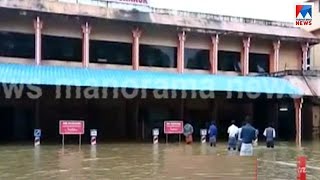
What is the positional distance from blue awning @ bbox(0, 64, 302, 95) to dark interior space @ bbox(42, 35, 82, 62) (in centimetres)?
209

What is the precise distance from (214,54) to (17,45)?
1400 centimetres

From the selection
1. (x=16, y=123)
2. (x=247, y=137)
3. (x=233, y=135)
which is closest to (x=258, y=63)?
(x=233, y=135)

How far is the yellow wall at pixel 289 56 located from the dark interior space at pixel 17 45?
19.7m

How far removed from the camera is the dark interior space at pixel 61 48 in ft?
115

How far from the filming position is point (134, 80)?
32.2m

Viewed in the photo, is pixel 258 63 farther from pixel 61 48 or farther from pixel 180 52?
pixel 61 48

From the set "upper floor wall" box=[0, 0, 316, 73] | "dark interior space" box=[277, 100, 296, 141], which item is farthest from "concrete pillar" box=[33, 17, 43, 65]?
"dark interior space" box=[277, 100, 296, 141]

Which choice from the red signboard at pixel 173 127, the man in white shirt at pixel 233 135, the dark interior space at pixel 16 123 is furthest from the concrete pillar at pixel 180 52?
the man in white shirt at pixel 233 135

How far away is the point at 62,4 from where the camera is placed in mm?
34531

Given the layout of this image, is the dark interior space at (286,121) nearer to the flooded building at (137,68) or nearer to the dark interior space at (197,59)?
the flooded building at (137,68)

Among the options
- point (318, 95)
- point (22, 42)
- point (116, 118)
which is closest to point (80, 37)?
point (22, 42)

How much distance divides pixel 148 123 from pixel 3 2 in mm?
13467

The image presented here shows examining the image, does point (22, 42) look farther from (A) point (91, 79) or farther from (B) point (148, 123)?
(B) point (148, 123)

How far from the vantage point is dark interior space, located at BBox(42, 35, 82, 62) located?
3519cm
